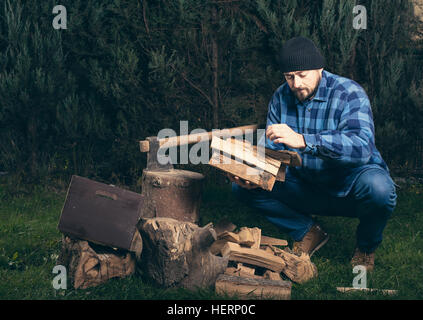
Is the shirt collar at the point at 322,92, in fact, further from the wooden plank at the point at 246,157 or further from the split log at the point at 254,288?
the split log at the point at 254,288

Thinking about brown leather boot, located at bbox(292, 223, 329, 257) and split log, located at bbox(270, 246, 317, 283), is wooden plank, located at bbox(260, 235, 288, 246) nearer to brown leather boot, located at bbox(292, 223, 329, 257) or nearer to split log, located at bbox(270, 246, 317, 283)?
brown leather boot, located at bbox(292, 223, 329, 257)

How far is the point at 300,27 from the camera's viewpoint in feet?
17.5

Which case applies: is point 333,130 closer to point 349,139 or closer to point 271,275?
point 349,139

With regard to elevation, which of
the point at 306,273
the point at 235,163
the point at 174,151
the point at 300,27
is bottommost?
the point at 306,273

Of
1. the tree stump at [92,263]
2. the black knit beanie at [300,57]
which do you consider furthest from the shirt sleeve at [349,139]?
the tree stump at [92,263]

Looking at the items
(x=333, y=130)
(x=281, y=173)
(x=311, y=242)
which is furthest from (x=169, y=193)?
(x=333, y=130)

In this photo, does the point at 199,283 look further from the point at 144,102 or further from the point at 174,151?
the point at 144,102

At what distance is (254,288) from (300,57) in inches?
62.7

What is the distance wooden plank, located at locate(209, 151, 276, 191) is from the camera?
337cm

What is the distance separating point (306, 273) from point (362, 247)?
52 centimetres

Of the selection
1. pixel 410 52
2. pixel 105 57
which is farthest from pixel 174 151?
pixel 410 52

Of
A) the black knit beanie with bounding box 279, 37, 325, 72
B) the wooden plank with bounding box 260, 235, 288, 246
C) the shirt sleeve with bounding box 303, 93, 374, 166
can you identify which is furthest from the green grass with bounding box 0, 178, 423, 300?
the black knit beanie with bounding box 279, 37, 325, 72

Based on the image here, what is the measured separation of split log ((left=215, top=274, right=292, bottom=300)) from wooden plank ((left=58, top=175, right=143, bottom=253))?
68cm

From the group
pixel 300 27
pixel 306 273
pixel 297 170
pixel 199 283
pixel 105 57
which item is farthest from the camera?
pixel 105 57
